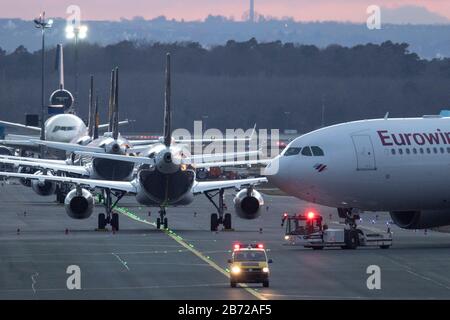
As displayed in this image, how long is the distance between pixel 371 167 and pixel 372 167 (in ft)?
0.16

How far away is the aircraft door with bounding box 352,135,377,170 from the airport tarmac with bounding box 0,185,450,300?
3.05 meters

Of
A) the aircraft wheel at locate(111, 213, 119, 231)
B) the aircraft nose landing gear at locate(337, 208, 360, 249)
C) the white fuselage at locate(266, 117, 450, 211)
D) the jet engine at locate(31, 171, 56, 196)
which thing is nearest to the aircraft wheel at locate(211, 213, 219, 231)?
the aircraft wheel at locate(111, 213, 119, 231)

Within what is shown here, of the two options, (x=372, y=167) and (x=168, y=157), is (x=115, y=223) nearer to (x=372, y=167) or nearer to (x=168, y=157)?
(x=168, y=157)

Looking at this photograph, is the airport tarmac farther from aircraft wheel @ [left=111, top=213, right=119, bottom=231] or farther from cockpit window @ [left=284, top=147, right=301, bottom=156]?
cockpit window @ [left=284, top=147, right=301, bottom=156]

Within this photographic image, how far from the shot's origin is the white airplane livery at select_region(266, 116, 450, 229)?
54.1 metres

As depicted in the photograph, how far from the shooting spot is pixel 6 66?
561 ft

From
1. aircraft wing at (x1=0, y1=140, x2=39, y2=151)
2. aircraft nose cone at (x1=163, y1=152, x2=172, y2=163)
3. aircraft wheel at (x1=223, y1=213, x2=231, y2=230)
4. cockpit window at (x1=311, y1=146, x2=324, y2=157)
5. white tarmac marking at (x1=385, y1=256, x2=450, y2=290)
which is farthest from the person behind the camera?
aircraft wing at (x1=0, y1=140, x2=39, y2=151)

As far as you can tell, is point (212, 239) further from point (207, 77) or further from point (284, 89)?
point (207, 77)

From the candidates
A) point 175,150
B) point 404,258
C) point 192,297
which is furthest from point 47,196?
point 192,297

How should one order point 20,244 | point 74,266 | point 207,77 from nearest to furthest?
point 74,266 → point 20,244 → point 207,77

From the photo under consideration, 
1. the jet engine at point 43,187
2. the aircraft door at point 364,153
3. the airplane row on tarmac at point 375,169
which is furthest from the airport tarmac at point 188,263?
the jet engine at point 43,187

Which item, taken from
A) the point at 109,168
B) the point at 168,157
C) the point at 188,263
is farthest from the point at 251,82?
the point at 188,263
